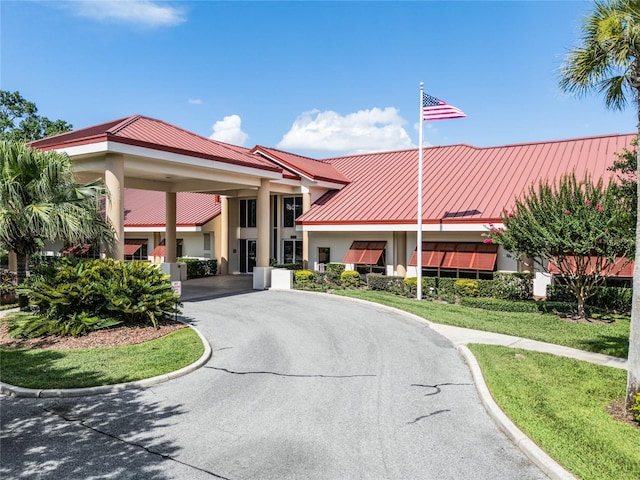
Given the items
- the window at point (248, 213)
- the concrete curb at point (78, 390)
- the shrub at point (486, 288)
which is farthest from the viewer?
the window at point (248, 213)

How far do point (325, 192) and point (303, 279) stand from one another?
25.3 feet

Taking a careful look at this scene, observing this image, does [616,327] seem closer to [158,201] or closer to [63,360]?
[63,360]

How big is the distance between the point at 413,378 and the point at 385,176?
2116 centimetres

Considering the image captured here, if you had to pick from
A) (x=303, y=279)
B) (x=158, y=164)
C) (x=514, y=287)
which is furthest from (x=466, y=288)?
(x=158, y=164)

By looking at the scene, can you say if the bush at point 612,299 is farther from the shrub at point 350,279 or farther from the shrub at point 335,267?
the shrub at point 335,267

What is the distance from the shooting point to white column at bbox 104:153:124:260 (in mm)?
16922

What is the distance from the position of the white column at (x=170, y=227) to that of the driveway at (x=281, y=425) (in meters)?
18.4

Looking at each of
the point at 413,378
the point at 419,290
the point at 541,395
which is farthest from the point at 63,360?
the point at 419,290

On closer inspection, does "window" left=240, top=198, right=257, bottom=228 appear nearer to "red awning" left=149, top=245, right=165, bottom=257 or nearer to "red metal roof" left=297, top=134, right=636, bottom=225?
"red metal roof" left=297, top=134, right=636, bottom=225

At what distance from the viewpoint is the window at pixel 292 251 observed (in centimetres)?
2956

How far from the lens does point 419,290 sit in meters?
20.8

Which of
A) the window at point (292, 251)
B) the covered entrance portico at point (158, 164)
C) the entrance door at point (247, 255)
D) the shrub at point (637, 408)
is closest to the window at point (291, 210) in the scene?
the window at point (292, 251)

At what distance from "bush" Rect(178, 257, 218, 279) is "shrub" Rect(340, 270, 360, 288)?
433 inches

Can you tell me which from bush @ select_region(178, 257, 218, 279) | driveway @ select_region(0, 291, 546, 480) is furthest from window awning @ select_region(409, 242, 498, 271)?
bush @ select_region(178, 257, 218, 279)
